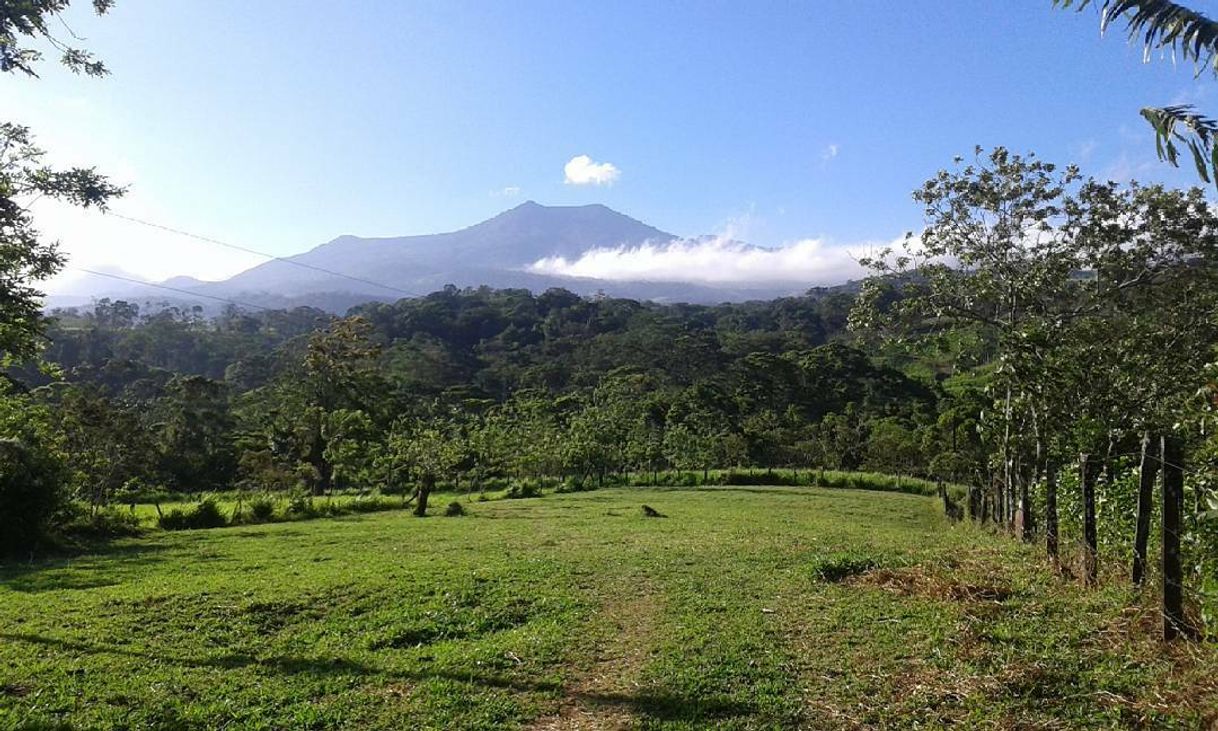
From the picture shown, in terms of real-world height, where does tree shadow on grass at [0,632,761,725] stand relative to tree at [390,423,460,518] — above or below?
above

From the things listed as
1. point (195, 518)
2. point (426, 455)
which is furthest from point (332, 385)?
point (195, 518)

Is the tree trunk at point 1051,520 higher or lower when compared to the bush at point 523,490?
higher

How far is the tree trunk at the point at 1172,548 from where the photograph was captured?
5633 millimetres

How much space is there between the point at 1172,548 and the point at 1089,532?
8.56 ft

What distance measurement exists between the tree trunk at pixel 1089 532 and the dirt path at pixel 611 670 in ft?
15.8

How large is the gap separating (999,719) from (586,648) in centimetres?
409

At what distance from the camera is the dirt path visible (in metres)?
5.83

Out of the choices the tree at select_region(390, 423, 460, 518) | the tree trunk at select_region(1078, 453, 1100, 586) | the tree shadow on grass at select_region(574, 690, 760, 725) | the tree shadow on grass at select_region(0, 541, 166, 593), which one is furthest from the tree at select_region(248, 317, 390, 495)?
the tree trunk at select_region(1078, 453, 1100, 586)

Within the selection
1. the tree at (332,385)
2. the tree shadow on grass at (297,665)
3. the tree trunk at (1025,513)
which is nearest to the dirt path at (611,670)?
the tree shadow on grass at (297,665)

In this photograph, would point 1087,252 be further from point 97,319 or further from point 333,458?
point 97,319

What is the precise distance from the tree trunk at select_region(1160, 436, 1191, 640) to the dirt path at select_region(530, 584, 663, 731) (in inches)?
170

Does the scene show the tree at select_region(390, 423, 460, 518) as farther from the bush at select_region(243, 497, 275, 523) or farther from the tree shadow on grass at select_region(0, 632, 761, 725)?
the tree shadow on grass at select_region(0, 632, 761, 725)

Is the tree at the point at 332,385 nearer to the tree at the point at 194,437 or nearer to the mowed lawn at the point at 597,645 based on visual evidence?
the tree at the point at 194,437

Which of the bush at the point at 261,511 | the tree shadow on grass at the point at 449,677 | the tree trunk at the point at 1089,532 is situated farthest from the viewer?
the bush at the point at 261,511
